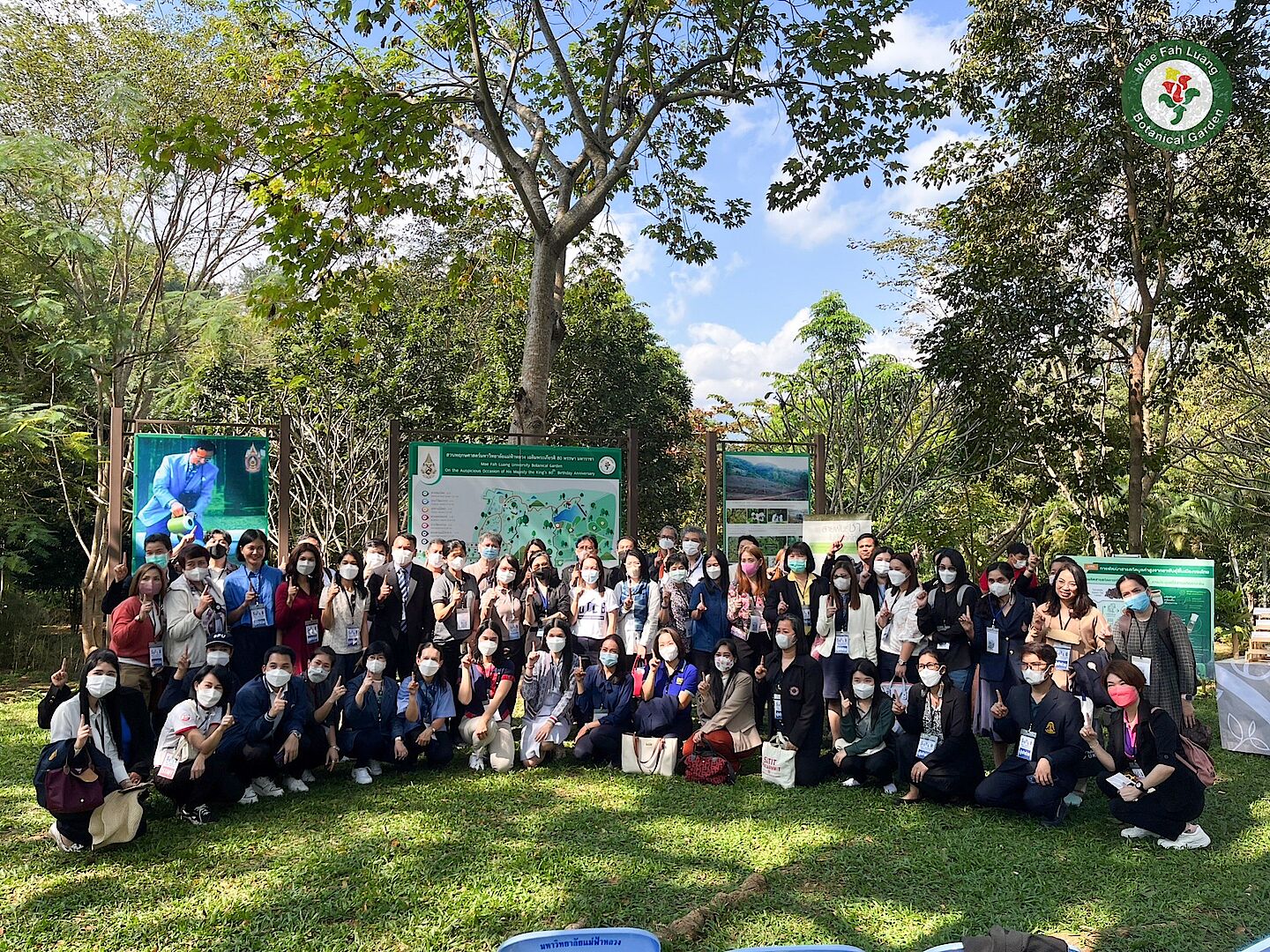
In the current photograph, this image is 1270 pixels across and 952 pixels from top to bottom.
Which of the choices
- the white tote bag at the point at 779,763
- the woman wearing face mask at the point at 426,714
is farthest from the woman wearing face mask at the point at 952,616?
the woman wearing face mask at the point at 426,714

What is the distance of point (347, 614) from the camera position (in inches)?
262

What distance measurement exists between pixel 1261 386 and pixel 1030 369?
2.44m

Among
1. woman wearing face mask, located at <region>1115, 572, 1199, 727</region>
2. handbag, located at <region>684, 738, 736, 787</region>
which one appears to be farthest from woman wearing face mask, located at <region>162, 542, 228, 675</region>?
woman wearing face mask, located at <region>1115, 572, 1199, 727</region>

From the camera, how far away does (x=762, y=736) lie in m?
7.19

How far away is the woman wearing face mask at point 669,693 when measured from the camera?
6625mm

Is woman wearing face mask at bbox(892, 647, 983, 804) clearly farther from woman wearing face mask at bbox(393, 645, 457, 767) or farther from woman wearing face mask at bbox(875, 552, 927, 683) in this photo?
woman wearing face mask at bbox(393, 645, 457, 767)

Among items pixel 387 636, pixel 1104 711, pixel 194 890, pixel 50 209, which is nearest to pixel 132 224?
pixel 50 209

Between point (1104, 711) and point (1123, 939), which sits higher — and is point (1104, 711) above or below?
above

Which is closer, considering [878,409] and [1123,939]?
[1123,939]

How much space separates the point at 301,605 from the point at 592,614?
2.17 metres

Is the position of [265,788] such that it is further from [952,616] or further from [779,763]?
[952,616]

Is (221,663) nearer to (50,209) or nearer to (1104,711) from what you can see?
(1104,711)

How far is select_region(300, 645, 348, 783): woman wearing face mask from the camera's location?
5973 mm

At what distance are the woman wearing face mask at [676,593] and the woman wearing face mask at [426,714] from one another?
1740 millimetres
